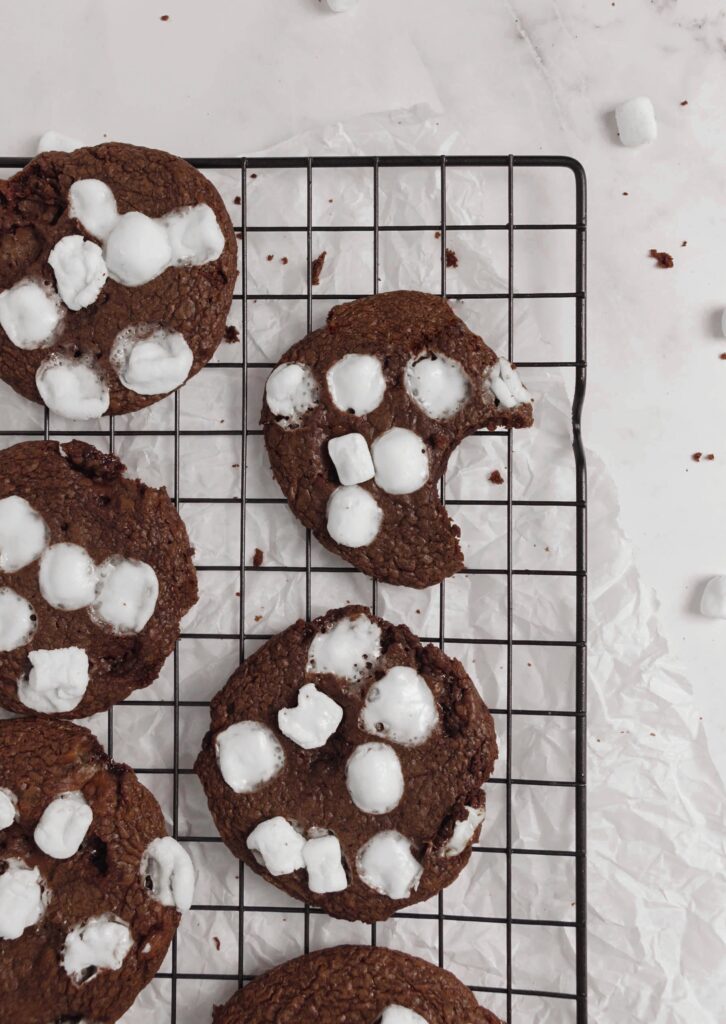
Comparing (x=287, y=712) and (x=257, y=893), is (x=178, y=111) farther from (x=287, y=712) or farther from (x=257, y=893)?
(x=257, y=893)

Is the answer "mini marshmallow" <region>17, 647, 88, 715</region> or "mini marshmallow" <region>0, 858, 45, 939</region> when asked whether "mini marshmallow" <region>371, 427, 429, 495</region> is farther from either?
"mini marshmallow" <region>0, 858, 45, 939</region>

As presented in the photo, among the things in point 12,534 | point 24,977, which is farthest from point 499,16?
point 24,977

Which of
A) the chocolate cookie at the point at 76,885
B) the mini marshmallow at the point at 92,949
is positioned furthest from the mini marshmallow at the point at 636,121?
the mini marshmallow at the point at 92,949

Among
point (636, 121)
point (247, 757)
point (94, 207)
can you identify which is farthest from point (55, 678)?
point (636, 121)

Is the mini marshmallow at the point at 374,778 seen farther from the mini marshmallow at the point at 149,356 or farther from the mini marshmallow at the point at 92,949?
the mini marshmallow at the point at 149,356

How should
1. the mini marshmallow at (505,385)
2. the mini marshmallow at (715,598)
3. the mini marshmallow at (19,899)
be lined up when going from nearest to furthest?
the mini marshmallow at (19,899)
the mini marshmallow at (505,385)
the mini marshmallow at (715,598)

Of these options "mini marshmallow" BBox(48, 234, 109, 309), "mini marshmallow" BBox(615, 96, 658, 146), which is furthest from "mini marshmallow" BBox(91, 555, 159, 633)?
"mini marshmallow" BBox(615, 96, 658, 146)

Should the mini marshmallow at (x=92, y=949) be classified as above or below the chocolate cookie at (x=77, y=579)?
below
